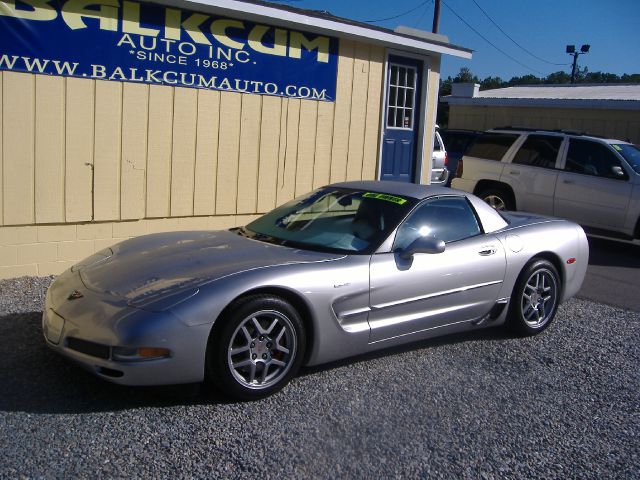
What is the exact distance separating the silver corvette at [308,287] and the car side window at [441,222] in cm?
1

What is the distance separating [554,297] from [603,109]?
14.2m

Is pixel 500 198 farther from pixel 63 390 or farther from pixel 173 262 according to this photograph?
pixel 63 390

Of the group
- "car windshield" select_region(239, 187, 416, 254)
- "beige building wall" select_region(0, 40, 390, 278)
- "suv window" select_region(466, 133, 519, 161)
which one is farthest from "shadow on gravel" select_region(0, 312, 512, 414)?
"suv window" select_region(466, 133, 519, 161)

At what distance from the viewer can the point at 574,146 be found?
35.8ft

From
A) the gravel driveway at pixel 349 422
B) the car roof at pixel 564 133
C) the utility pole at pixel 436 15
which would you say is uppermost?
the utility pole at pixel 436 15

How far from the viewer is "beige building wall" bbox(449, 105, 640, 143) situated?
18312 mm

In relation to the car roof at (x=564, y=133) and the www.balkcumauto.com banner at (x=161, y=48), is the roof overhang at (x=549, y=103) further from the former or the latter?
the www.balkcumauto.com banner at (x=161, y=48)

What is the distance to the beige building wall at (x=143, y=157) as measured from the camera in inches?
271

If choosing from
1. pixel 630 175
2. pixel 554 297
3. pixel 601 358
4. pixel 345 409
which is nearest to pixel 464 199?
pixel 554 297

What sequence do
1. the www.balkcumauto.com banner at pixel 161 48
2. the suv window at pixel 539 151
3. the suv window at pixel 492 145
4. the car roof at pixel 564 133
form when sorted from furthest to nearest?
1. the suv window at pixel 492 145
2. the suv window at pixel 539 151
3. the car roof at pixel 564 133
4. the www.balkcumauto.com banner at pixel 161 48

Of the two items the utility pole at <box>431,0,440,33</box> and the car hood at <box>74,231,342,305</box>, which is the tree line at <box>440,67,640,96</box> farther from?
the car hood at <box>74,231,342,305</box>

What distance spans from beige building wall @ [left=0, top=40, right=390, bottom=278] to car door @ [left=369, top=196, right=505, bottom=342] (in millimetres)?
3524

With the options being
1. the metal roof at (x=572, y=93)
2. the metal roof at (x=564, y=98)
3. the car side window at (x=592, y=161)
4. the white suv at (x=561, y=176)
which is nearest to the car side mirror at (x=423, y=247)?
the white suv at (x=561, y=176)

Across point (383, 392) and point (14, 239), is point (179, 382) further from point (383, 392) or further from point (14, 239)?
point (14, 239)
